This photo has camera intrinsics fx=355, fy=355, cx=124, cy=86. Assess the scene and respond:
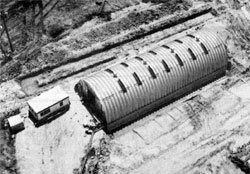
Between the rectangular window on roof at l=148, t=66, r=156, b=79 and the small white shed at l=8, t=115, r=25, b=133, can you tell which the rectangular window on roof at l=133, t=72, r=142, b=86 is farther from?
the small white shed at l=8, t=115, r=25, b=133

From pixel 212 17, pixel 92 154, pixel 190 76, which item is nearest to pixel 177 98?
pixel 190 76

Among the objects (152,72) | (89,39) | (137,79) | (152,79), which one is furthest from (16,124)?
(89,39)

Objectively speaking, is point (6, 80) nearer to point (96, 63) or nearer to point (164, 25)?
point (96, 63)

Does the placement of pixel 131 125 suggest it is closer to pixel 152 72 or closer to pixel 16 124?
pixel 152 72

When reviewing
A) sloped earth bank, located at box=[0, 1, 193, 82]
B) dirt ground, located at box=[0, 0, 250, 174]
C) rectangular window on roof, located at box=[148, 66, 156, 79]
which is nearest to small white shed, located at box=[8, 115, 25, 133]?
dirt ground, located at box=[0, 0, 250, 174]

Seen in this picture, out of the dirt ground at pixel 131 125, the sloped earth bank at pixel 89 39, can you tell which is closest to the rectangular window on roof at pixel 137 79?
the dirt ground at pixel 131 125
